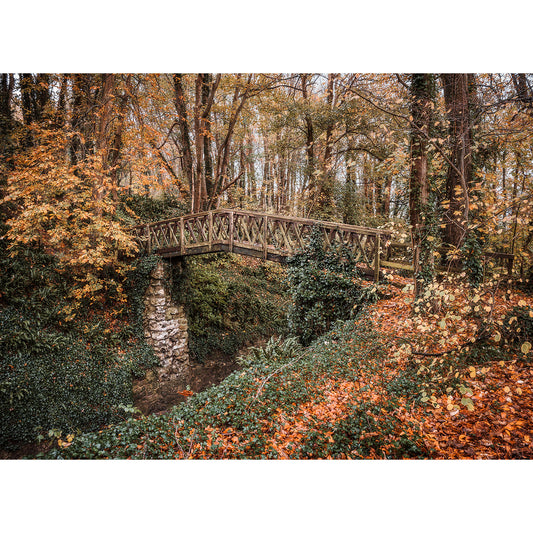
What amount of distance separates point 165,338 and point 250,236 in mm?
4102

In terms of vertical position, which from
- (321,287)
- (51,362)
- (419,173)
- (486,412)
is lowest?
(51,362)

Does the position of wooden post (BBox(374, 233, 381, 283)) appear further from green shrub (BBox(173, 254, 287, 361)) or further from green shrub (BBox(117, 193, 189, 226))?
green shrub (BBox(117, 193, 189, 226))

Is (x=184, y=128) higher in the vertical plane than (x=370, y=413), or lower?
higher

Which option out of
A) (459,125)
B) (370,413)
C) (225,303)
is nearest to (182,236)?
(225,303)

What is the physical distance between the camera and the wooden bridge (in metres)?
5.81

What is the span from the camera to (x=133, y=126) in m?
7.30

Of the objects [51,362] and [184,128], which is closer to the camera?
[51,362]

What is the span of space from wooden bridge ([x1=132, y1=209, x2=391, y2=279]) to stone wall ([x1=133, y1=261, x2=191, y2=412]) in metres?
0.94

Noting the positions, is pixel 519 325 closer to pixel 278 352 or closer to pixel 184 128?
pixel 278 352

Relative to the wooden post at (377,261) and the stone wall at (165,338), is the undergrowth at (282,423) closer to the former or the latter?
the wooden post at (377,261)

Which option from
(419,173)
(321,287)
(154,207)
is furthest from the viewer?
(154,207)

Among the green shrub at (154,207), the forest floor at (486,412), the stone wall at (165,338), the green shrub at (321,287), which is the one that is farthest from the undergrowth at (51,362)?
the forest floor at (486,412)

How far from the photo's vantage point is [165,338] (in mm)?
8203
